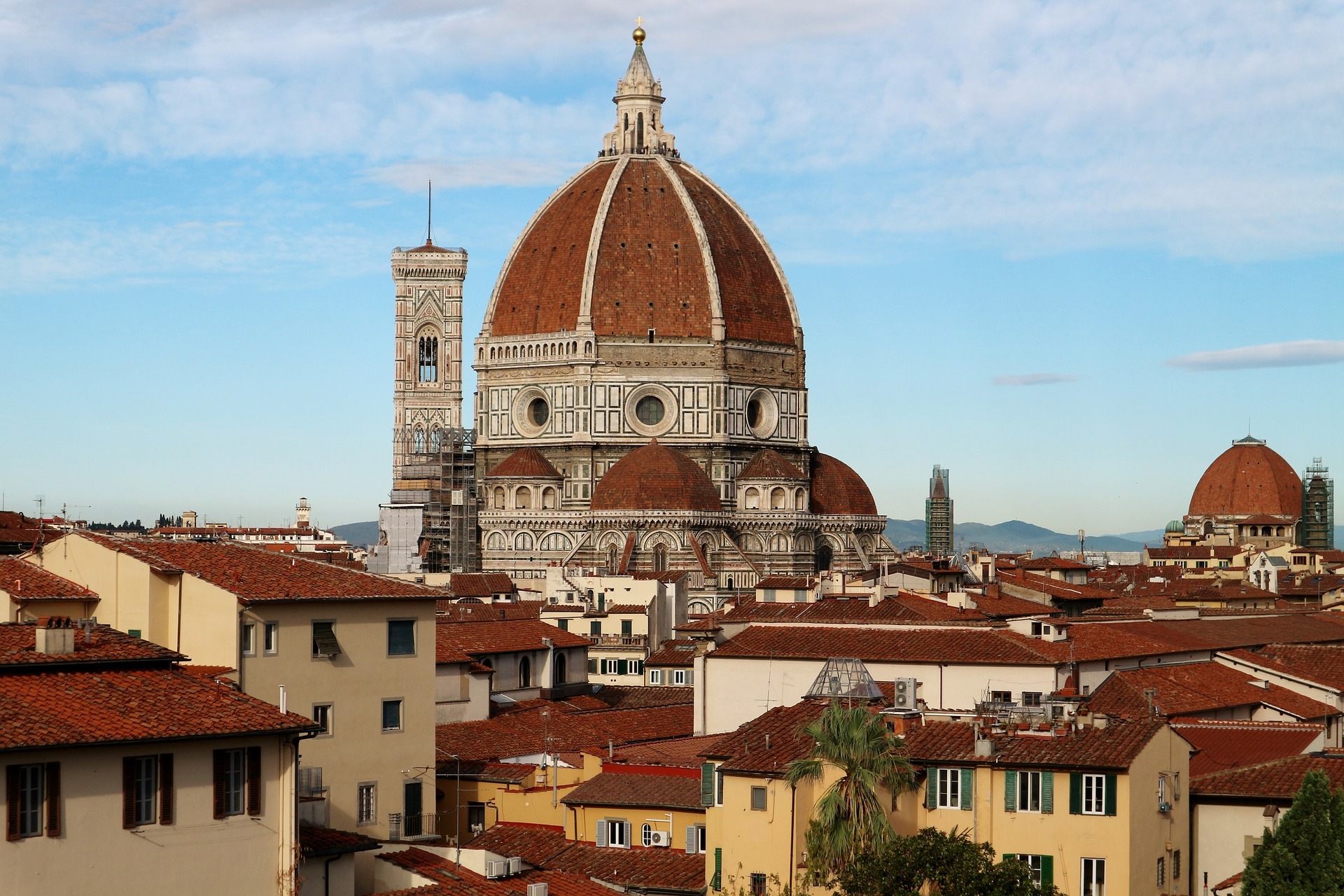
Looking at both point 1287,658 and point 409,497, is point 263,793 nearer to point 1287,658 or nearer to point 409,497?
point 1287,658

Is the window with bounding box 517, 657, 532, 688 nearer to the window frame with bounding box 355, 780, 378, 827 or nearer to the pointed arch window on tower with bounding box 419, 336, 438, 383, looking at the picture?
the window frame with bounding box 355, 780, 378, 827

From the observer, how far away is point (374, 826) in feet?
83.8

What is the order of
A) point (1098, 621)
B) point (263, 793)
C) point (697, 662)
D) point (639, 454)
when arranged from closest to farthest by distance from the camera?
point (263, 793)
point (697, 662)
point (1098, 621)
point (639, 454)

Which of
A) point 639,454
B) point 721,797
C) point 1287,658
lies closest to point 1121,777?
point 721,797

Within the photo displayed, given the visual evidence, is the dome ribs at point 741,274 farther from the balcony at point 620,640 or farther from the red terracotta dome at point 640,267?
the balcony at point 620,640

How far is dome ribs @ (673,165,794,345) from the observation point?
99.1 meters

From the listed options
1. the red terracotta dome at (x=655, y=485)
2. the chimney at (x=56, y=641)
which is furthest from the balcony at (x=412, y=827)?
the red terracotta dome at (x=655, y=485)

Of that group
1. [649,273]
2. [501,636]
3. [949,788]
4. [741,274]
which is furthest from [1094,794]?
[741,274]

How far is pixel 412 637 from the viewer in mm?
26734

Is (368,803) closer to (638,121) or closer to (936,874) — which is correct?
(936,874)

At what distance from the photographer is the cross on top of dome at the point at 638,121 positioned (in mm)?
104938

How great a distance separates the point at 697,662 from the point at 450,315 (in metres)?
87.5

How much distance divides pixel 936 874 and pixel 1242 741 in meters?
10.2

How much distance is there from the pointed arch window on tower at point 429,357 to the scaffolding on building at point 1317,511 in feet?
184
